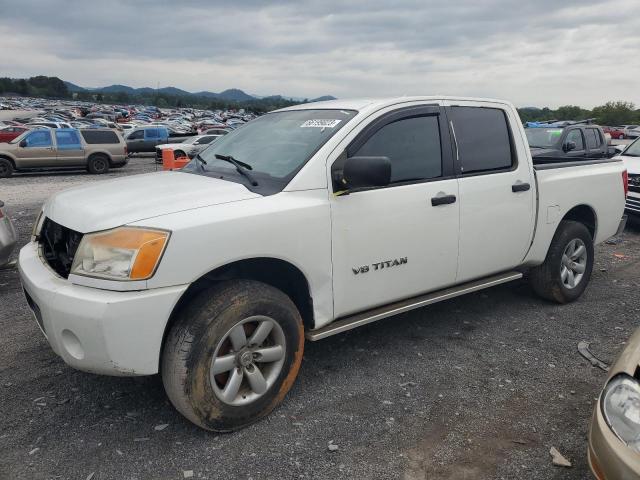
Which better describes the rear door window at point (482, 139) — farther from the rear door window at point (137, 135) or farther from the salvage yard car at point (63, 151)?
the rear door window at point (137, 135)

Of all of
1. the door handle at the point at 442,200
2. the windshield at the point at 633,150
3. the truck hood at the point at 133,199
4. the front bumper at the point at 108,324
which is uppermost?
the truck hood at the point at 133,199

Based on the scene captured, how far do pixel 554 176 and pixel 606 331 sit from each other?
4.60 feet

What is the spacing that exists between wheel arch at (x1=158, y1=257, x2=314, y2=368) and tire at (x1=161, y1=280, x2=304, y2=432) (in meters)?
0.07

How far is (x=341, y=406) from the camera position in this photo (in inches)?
127

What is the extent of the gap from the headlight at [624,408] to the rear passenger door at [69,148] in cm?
1861

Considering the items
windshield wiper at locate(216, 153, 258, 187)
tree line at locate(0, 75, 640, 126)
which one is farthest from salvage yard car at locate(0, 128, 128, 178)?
tree line at locate(0, 75, 640, 126)

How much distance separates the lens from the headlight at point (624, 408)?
196 cm

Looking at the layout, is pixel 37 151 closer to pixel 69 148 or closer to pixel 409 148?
pixel 69 148

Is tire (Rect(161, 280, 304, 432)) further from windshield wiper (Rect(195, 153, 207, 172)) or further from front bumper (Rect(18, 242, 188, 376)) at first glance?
windshield wiper (Rect(195, 153, 207, 172))

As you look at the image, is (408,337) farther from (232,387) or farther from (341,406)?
(232,387)

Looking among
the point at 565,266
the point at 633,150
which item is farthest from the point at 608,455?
the point at 633,150

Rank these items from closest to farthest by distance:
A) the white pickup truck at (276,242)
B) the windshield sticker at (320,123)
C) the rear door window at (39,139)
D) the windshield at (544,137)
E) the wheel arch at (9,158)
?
the white pickup truck at (276,242)
the windshield sticker at (320,123)
the windshield at (544,137)
the wheel arch at (9,158)
the rear door window at (39,139)

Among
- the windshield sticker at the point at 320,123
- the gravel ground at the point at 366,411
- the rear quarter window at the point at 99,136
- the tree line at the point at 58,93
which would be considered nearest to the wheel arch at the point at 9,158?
the rear quarter window at the point at 99,136

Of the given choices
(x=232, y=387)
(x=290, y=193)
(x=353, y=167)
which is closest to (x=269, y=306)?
(x=232, y=387)
